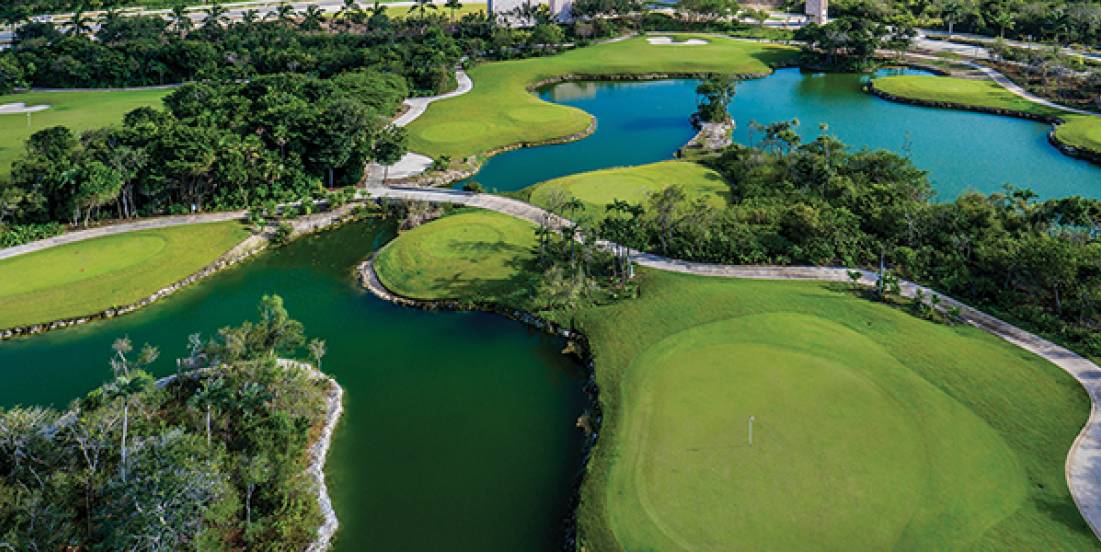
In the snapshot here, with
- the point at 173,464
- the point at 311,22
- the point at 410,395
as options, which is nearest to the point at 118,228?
the point at 410,395

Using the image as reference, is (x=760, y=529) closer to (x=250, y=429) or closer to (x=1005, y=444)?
(x=1005, y=444)

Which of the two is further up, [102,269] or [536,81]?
[536,81]

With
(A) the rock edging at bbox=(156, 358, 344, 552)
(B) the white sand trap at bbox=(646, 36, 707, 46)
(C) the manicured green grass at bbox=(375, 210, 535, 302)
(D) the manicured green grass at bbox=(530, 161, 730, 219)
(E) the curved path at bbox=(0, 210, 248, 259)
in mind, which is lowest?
(A) the rock edging at bbox=(156, 358, 344, 552)

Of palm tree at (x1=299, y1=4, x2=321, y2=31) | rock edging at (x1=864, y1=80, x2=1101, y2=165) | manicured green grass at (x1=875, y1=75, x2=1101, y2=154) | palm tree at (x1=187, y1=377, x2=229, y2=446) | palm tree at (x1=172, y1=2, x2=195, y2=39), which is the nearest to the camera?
palm tree at (x1=187, y1=377, x2=229, y2=446)

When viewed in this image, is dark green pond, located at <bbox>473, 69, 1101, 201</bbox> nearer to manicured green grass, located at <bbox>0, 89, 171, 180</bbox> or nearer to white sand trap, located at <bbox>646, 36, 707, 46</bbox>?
white sand trap, located at <bbox>646, 36, 707, 46</bbox>

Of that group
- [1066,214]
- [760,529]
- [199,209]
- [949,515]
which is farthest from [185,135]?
[1066,214]

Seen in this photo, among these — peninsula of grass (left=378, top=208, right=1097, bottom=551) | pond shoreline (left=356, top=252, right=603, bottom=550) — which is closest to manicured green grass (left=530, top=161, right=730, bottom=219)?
pond shoreline (left=356, top=252, right=603, bottom=550)

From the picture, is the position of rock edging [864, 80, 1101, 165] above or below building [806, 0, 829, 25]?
below

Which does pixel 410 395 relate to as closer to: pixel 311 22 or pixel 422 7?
pixel 311 22
